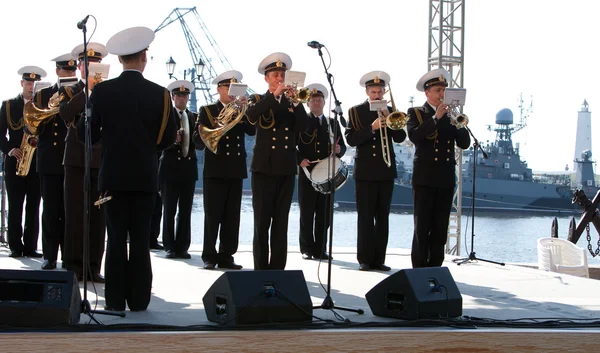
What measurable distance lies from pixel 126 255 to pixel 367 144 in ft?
11.6

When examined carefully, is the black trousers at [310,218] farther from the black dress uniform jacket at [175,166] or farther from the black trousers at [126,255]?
the black trousers at [126,255]

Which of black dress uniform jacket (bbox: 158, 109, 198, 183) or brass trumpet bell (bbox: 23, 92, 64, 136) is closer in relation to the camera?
brass trumpet bell (bbox: 23, 92, 64, 136)

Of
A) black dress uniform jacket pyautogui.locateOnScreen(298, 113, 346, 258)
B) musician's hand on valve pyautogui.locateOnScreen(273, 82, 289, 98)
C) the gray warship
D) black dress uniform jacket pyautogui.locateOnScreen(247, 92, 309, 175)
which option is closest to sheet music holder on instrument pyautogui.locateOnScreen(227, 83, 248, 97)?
black dress uniform jacket pyautogui.locateOnScreen(247, 92, 309, 175)

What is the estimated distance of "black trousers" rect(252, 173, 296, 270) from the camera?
23.4 feet

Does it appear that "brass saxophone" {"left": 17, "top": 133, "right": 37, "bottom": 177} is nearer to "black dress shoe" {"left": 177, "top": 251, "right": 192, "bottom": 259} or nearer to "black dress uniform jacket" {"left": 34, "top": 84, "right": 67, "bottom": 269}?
"black dress uniform jacket" {"left": 34, "top": 84, "right": 67, "bottom": 269}

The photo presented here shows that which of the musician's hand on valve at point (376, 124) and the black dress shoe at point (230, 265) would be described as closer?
the musician's hand on valve at point (376, 124)

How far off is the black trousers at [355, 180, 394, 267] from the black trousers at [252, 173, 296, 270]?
130 cm

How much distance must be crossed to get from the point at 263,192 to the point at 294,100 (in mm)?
906

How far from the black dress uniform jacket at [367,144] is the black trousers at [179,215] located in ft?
7.13

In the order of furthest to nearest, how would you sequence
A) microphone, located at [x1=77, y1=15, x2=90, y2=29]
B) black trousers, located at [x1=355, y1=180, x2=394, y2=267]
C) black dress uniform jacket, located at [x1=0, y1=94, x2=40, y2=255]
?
black dress uniform jacket, located at [x1=0, y1=94, x2=40, y2=255] → black trousers, located at [x1=355, y1=180, x2=394, y2=267] → microphone, located at [x1=77, y1=15, x2=90, y2=29]

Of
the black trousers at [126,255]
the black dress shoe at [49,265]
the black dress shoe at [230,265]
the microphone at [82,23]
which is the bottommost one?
the black dress shoe at [230,265]

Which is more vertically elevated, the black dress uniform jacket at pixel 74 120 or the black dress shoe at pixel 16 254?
the black dress uniform jacket at pixel 74 120

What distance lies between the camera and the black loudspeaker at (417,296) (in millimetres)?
5152

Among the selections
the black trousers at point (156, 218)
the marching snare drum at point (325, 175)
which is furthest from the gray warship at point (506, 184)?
the marching snare drum at point (325, 175)
